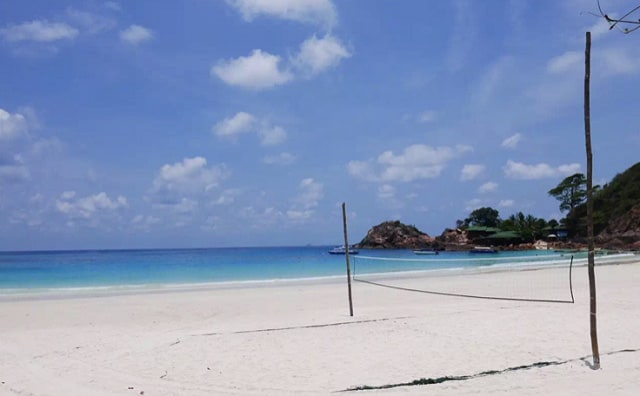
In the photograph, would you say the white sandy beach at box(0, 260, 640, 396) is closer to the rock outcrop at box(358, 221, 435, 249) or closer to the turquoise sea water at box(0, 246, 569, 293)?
the turquoise sea water at box(0, 246, 569, 293)

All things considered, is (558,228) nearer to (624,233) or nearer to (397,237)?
(624,233)

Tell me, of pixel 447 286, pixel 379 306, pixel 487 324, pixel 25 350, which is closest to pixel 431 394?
pixel 487 324

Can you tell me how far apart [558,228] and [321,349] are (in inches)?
2802

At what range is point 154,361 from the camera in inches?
268

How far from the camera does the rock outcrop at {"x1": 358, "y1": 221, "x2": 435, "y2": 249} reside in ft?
284

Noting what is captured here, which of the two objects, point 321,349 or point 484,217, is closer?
point 321,349

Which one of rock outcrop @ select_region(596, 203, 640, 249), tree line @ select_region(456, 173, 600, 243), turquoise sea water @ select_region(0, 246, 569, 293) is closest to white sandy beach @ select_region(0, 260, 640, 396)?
turquoise sea water @ select_region(0, 246, 569, 293)

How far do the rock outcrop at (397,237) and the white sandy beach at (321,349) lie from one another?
75.0 metres

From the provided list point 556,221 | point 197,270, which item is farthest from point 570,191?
point 197,270

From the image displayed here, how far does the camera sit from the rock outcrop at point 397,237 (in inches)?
3403

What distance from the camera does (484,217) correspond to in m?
94.2

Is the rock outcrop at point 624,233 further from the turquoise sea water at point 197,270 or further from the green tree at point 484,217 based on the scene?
the green tree at point 484,217

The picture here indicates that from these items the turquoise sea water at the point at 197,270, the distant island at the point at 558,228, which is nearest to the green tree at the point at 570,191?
the distant island at the point at 558,228

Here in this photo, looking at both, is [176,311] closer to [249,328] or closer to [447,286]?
[249,328]
